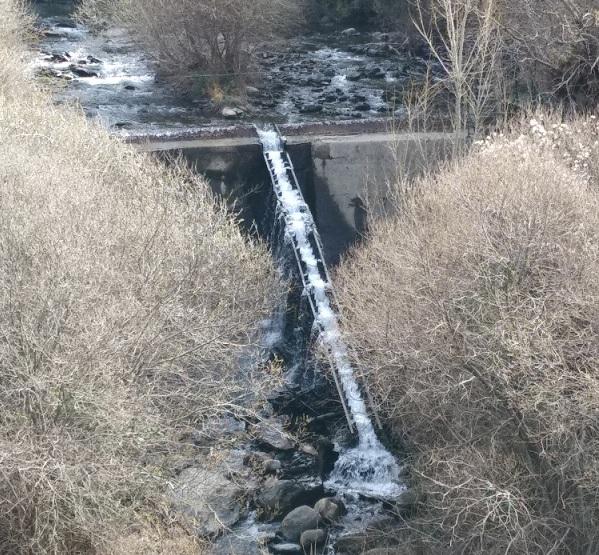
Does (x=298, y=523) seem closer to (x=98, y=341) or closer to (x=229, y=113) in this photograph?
(x=98, y=341)

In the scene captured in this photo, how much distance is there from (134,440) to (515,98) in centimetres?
1324

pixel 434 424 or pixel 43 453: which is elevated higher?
pixel 43 453

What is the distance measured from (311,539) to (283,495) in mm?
980

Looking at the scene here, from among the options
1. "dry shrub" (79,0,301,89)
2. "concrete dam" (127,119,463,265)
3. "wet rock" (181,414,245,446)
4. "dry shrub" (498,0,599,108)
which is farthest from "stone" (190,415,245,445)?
"dry shrub" (79,0,301,89)

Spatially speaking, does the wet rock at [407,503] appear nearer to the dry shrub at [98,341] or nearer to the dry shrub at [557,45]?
the dry shrub at [98,341]

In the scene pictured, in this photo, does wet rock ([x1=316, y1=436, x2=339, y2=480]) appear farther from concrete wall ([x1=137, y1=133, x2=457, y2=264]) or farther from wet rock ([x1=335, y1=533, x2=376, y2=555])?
concrete wall ([x1=137, y1=133, x2=457, y2=264])

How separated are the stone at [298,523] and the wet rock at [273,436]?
5.42 ft

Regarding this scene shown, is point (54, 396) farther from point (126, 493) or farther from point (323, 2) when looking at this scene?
point (323, 2)

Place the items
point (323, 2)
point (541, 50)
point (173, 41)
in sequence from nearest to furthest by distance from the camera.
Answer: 1. point (541, 50)
2. point (173, 41)
3. point (323, 2)

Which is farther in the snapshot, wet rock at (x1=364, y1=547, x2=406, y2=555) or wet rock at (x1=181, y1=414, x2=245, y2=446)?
wet rock at (x1=181, y1=414, x2=245, y2=446)

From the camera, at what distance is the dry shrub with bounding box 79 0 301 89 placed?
24.7 m

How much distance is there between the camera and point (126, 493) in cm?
1052

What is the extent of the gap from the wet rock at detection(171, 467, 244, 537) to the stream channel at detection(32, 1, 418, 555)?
1cm

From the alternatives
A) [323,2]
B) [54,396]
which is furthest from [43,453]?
[323,2]
